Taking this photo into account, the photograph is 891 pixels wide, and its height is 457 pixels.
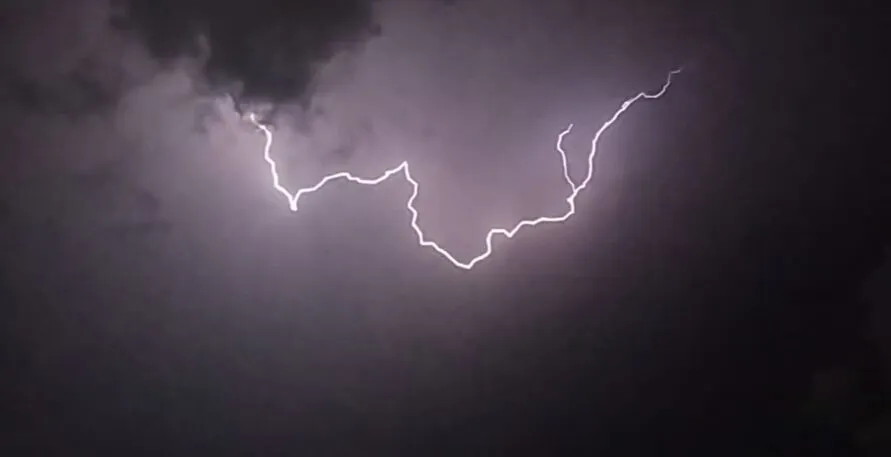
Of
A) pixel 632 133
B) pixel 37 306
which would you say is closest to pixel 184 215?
pixel 37 306

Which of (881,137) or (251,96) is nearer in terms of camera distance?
(251,96)

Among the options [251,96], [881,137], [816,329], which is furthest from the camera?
[816,329]

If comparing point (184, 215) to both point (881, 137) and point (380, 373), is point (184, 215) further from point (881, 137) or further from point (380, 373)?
point (881, 137)

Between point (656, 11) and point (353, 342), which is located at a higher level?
point (656, 11)

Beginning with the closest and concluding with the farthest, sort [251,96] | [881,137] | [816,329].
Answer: [251,96], [881,137], [816,329]

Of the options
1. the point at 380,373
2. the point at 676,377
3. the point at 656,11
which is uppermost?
the point at 656,11

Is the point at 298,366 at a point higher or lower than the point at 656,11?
lower

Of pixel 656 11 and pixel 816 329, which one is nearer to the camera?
pixel 656 11

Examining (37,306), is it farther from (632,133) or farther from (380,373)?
(632,133)

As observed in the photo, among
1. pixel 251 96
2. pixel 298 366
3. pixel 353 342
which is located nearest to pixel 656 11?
pixel 251 96
